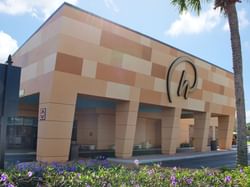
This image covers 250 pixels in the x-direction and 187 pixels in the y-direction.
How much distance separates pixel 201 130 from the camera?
2959 cm

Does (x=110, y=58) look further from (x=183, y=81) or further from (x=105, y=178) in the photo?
(x=105, y=178)

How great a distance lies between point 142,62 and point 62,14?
688 cm

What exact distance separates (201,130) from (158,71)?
9.14 metres

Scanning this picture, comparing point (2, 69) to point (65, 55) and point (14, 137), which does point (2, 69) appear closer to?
point (65, 55)

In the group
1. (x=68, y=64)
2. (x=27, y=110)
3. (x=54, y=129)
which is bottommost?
(x=54, y=129)

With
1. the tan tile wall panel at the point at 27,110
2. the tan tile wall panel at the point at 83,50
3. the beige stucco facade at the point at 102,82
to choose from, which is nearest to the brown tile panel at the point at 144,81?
the beige stucco facade at the point at 102,82

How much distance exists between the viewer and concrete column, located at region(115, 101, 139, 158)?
21281 mm

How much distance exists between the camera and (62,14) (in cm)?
1770

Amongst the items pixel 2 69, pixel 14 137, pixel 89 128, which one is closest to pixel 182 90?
pixel 89 128

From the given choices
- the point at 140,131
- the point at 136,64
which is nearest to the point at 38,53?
the point at 136,64

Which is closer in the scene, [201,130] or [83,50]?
[83,50]

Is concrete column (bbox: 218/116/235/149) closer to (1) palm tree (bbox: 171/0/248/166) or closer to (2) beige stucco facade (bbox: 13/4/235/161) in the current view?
(2) beige stucco facade (bbox: 13/4/235/161)

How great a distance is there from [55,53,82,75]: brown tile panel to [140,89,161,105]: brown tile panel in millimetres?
5786

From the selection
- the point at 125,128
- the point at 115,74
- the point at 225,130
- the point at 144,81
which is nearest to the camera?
the point at 115,74
